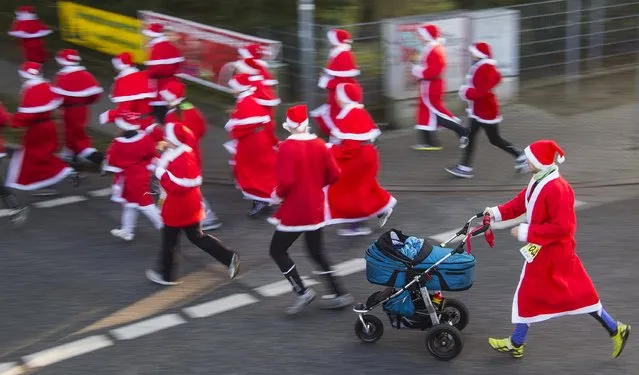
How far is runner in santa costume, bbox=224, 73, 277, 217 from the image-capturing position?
935 cm

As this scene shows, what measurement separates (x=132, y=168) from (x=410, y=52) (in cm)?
504

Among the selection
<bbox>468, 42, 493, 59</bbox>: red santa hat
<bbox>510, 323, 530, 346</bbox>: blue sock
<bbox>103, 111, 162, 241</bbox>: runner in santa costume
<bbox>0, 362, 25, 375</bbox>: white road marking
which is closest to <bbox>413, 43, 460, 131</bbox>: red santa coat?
A: <bbox>468, 42, 493, 59</bbox>: red santa hat

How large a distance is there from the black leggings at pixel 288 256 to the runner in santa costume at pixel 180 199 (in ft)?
2.70

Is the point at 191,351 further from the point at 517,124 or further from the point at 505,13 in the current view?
the point at 505,13

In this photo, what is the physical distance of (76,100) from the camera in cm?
1075

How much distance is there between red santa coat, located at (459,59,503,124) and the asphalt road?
1.01 metres

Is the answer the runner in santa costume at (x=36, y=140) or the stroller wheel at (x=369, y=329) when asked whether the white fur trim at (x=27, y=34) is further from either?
the stroller wheel at (x=369, y=329)

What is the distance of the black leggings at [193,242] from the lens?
311 inches

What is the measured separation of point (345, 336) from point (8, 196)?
14.7 feet

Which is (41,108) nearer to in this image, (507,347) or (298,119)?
(298,119)

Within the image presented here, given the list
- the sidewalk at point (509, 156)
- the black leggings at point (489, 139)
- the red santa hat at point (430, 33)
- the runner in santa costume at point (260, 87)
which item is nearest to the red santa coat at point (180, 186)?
the runner in santa costume at point (260, 87)

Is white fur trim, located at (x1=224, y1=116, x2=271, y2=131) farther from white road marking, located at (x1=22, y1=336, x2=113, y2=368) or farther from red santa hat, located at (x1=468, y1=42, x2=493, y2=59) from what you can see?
white road marking, located at (x1=22, y1=336, x2=113, y2=368)

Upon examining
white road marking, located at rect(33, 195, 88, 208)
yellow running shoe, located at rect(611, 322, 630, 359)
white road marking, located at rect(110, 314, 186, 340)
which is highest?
yellow running shoe, located at rect(611, 322, 630, 359)

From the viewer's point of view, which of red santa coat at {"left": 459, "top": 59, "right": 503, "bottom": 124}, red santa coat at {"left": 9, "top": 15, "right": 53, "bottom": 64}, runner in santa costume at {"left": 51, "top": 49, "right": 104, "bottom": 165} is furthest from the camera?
red santa coat at {"left": 9, "top": 15, "right": 53, "bottom": 64}
